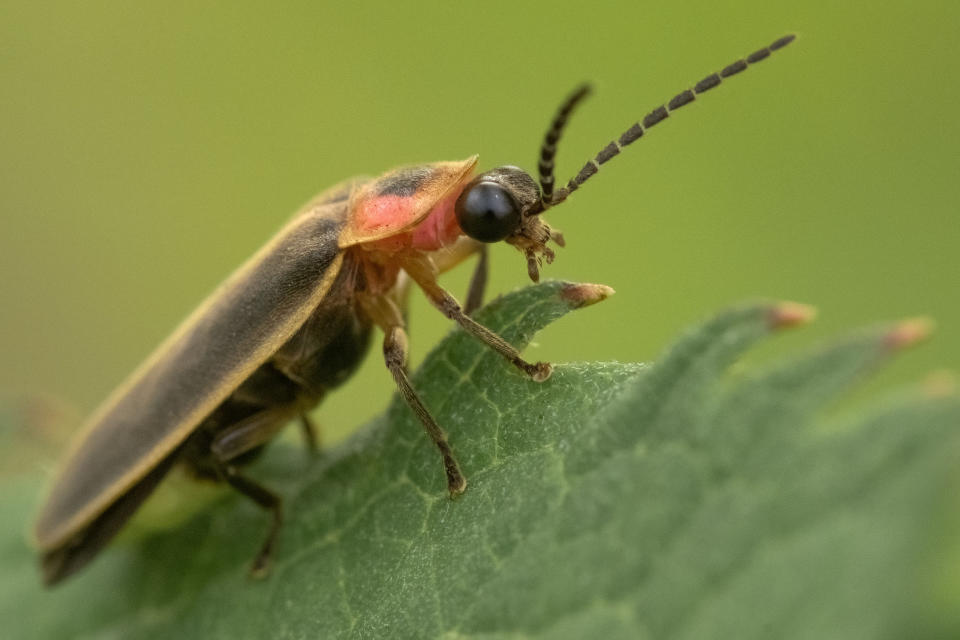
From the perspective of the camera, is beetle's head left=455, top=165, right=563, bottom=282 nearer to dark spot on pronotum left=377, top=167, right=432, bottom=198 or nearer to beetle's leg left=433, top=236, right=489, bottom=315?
dark spot on pronotum left=377, top=167, right=432, bottom=198

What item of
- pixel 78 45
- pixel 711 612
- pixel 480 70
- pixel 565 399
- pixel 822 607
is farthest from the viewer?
pixel 78 45

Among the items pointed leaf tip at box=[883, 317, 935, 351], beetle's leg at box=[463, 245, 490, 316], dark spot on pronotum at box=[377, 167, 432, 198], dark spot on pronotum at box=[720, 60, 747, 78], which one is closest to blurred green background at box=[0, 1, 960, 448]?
beetle's leg at box=[463, 245, 490, 316]

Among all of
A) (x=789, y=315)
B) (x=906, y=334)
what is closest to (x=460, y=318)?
(x=789, y=315)

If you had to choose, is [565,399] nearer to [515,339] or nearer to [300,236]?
[515,339]

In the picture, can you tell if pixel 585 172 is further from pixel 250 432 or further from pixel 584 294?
pixel 250 432

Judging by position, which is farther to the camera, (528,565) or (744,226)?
(744,226)

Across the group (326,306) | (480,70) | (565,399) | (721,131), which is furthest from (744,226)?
(565,399)
